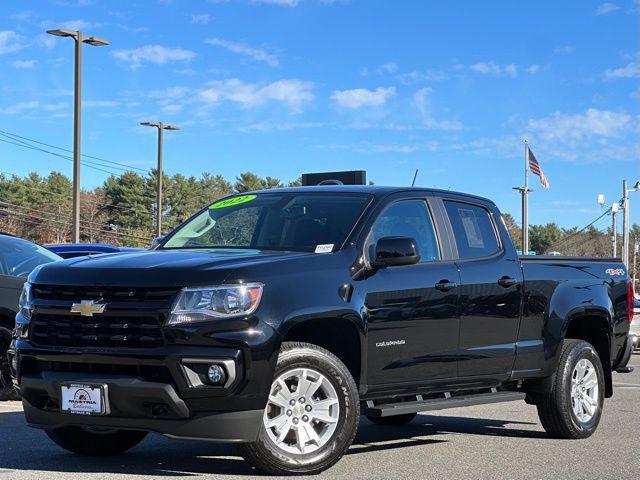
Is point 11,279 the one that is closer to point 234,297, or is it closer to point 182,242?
point 182,242

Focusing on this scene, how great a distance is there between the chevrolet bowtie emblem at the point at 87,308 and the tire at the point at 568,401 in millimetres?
4113

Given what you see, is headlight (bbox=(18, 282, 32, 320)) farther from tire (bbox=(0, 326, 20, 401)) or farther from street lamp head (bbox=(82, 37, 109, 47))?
street lamp head (bbox=(82, 37, 109, 47))

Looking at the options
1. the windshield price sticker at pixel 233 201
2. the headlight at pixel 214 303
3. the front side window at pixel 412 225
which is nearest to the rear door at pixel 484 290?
the front side window at pixel 412 225

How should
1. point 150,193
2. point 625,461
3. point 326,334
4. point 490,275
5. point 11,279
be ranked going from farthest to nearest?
1. point 150,193
2. point 11,279
3. point 490,275
4. point 625,461
5. point 326,334

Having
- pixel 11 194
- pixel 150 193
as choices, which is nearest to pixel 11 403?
pixel 150 193

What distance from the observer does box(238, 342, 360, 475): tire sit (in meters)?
6.31

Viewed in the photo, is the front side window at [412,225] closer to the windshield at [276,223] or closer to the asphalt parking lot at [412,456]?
the windshield at [276,223]

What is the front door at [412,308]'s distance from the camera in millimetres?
6949

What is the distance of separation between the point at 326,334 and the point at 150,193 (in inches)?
3769

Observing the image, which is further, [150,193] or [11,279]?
[150,193]

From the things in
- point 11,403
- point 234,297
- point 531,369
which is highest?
point 234,297

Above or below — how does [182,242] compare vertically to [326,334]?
above

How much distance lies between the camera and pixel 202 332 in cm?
605

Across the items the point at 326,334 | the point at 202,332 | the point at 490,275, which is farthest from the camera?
the point at 490,275
